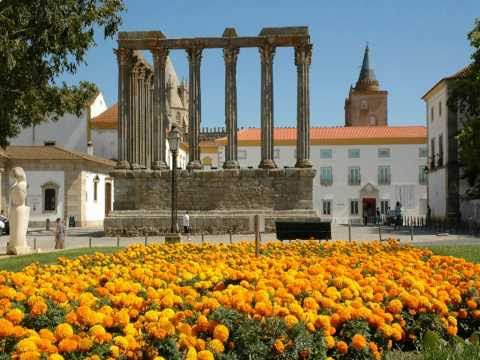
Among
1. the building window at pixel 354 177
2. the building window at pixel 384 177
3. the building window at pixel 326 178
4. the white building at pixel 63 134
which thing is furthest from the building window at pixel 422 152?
the white building at pixel 63 134

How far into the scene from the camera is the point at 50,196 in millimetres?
46312

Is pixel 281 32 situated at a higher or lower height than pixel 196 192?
higher

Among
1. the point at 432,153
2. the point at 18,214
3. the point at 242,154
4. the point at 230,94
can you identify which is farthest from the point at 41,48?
the point at 242,154

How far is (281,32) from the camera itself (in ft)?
108

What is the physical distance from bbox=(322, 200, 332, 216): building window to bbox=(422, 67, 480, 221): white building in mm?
14114

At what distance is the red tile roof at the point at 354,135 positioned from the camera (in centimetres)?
6262

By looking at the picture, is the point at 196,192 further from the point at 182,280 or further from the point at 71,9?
the point at 182,280

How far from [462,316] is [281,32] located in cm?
2784

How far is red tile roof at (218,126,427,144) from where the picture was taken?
62625 mm

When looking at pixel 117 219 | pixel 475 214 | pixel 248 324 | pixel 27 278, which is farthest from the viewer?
pixel 475 214

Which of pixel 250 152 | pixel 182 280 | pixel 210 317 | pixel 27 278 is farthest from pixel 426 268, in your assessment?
pixel 250 152

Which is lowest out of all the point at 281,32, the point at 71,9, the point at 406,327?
the point at 406,327

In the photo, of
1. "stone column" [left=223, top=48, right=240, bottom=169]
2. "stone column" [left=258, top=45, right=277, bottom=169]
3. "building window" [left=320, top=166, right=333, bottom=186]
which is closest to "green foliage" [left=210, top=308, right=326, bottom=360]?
"stone column" [left=258, top=45, right=277, bottom=169]

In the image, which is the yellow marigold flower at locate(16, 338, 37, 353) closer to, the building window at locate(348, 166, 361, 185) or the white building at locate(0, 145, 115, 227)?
the white building at locate(0, 145, 115, 227)
